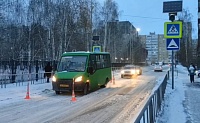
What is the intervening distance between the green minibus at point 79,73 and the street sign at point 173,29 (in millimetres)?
4997

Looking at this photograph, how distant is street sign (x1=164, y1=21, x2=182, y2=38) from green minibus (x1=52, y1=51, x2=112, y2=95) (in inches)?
197

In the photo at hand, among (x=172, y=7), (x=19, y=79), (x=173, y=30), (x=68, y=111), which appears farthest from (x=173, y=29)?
(x=19, y=79)

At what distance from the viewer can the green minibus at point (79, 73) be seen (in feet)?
61.0

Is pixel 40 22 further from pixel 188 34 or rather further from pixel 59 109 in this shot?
pixel 188 34

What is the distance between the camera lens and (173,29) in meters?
18.0

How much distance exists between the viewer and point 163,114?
35.5ft

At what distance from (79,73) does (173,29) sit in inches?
226

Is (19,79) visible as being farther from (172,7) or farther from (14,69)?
(172,7)

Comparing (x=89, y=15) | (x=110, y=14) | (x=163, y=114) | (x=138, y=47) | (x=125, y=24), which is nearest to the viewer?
(x=163, y=114)

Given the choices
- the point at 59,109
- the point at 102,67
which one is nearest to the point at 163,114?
the point at 59,109

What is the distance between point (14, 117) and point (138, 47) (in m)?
Answer: 97.8

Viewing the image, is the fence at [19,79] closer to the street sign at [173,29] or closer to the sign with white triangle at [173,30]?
the street sign at [173,29]

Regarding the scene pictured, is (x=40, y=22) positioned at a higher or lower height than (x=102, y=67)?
higher

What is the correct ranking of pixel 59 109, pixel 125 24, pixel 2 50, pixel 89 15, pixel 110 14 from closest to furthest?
pixel 59 109, pixel 2 50, pixel 89 15, pixel 110 14, pixel 125 24
